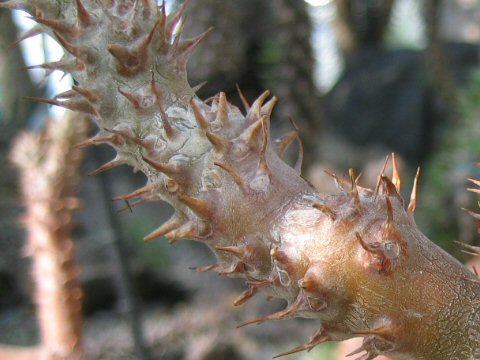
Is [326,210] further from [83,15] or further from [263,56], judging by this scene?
[263,56]

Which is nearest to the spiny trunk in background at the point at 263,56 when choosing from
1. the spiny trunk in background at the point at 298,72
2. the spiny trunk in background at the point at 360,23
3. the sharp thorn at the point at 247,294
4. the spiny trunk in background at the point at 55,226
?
the spiny trunk in background at the point at 298,72

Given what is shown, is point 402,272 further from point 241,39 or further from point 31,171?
point 241,39

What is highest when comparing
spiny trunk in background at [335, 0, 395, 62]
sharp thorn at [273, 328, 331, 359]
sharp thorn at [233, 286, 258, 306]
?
sharp thorn at [233, 286, 258, 306]

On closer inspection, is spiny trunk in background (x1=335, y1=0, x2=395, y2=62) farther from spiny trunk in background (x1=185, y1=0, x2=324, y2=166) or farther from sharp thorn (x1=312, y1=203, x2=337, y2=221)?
sharp thorn (x1=312, y1=203, x2=337, y2=221)

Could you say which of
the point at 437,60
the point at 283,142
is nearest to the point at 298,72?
the point at 437,60

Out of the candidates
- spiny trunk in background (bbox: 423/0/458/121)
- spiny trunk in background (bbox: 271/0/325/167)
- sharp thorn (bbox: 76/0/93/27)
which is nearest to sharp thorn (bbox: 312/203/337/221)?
sharp thorn (bbox: 76/0/93/27)

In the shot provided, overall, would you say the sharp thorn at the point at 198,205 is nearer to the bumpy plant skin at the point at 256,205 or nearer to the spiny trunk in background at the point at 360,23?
the bumpy plant skin at the point at 256,205
